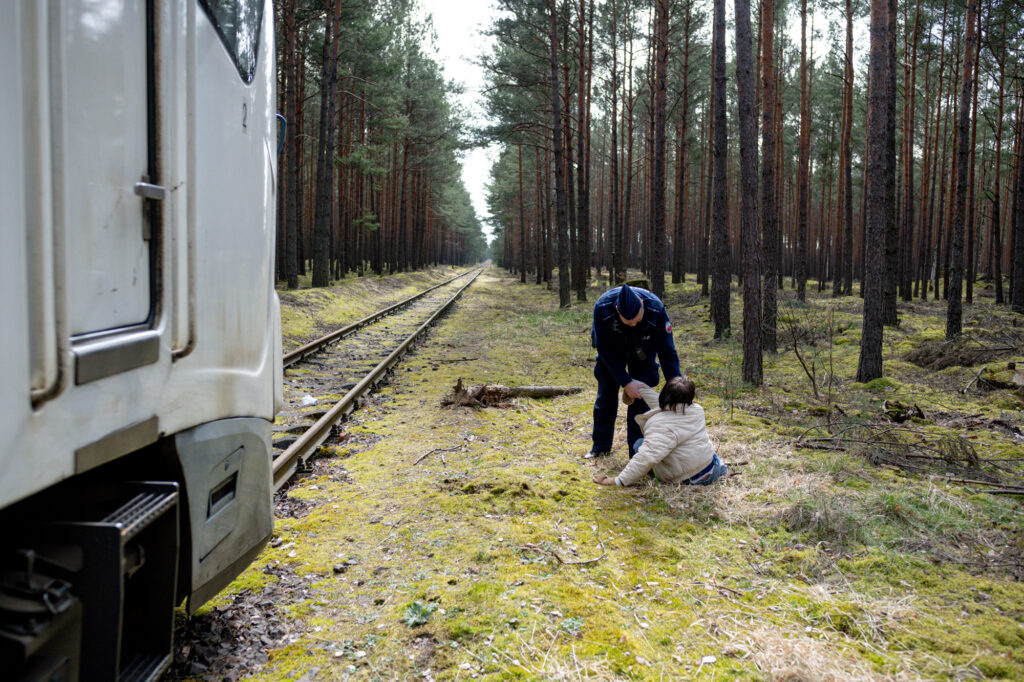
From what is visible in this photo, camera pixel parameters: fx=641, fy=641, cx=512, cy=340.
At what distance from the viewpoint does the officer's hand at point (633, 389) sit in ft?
17.0

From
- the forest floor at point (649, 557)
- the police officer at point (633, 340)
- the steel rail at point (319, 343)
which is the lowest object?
the forest floor at point (649, 557)

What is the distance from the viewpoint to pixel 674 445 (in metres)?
4.86

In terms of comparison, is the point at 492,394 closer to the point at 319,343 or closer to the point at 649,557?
the point at 649,557

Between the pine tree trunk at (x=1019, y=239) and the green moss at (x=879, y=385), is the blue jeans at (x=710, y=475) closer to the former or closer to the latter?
the green moss at (x=879, y=385)

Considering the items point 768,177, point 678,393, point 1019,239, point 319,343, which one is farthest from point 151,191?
point 1019,239

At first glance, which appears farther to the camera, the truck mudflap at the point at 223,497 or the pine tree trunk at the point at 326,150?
the pine tree trunk at the point at 326,150

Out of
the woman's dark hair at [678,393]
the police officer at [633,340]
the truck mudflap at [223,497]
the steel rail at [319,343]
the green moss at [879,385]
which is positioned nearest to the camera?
the truck mudflap at [223,497]

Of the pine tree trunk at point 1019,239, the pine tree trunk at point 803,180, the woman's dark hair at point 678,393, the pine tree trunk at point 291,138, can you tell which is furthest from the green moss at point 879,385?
the pine tree trunk at point 291,138

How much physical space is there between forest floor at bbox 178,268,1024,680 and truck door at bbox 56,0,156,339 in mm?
1865

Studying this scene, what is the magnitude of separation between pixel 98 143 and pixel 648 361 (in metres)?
4.45

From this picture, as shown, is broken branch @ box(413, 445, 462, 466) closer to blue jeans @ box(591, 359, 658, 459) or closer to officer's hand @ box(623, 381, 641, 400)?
blue jeans @ box(591, 359, 658, 459)

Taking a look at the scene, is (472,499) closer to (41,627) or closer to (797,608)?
(797,608)

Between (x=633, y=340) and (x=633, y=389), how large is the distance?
0.41 metres

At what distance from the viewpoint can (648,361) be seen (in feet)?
17.9
